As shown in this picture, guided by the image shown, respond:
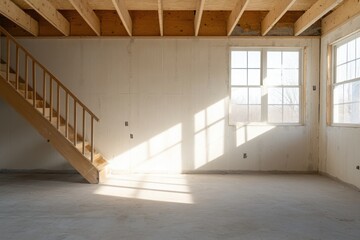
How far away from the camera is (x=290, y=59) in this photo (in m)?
6.86

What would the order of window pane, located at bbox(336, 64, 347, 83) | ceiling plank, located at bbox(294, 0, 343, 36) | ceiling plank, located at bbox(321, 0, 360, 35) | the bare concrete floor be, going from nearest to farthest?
the bare concrete floor
ceiling plank, located at bbox(294, 0, 343, 36)
ceiling plank, located at bbox(321, 0, 360, 35)
window pane, located at bbox(336, 64, 347, 83)

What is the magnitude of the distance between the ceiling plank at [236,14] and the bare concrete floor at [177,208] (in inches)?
114

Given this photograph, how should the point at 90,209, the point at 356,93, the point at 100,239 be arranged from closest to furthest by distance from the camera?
the point at 100,239 < the point at 90,209 < the point at 356,93

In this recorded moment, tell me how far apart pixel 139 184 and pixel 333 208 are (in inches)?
120

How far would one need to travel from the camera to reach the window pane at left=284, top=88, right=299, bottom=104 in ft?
22.4

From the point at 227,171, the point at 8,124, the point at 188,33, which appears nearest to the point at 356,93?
the point at 227,171

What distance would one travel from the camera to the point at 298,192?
5070 millimetres

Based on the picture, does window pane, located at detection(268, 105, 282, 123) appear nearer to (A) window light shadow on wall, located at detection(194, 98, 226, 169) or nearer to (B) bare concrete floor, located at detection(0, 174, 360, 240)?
(A) window light shadow on wall, located at detection(194, 98, 226, 169)

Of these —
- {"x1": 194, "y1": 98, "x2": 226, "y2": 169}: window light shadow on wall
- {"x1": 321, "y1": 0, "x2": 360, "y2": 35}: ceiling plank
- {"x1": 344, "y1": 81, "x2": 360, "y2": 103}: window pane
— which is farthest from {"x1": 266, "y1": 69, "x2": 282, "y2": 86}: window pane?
{"x1": 344, "y1": 81, "x2": 360, "y2": 103}: window pane

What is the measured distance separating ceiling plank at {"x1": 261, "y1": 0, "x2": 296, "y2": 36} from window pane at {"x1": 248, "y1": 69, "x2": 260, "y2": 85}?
76 cm

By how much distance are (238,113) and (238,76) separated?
77 centimetres

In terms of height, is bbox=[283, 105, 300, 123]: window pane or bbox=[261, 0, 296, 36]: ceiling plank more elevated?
bbox=[261, 0, 296, 36]: ceiling plank

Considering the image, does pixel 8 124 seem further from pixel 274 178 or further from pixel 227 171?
pixel 274 178

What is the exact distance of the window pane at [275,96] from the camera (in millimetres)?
6789
